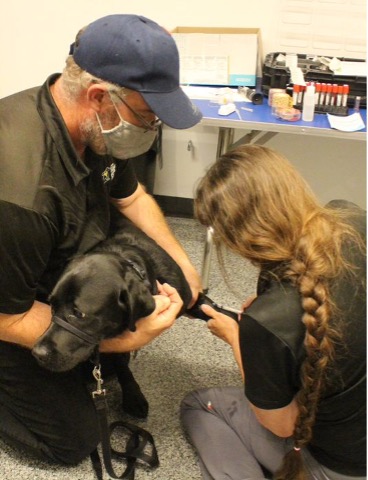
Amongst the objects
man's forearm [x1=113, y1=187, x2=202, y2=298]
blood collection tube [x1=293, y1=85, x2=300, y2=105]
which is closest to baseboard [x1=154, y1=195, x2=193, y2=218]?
blood collection tube [x1=293, y1=85, x2=300, y2=105]

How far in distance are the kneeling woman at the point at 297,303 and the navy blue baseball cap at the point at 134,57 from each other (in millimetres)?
262

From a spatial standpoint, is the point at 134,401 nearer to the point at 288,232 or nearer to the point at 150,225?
the point at 150,225

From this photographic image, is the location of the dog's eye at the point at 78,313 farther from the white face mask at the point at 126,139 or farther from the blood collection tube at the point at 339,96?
the blood collection tube at the point at 339,96

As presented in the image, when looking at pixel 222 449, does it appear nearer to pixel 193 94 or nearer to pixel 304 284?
pixel 304 284

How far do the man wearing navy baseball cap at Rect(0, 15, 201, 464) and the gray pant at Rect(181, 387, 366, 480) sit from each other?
345 millimetres

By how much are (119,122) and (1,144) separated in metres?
0.30

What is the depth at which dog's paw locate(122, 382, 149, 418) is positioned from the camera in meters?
1.75

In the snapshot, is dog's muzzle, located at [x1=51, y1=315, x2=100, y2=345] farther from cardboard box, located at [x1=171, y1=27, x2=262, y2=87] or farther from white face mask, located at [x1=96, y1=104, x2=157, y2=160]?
cardboard box, located at [x1=171, y1=27, x2=262, y2=87]

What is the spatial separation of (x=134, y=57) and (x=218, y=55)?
4.92 feet

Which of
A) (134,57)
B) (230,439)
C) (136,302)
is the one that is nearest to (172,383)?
(230,439)

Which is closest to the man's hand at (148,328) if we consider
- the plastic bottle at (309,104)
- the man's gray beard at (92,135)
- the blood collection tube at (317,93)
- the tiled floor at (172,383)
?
the tiled floor at (172,383)

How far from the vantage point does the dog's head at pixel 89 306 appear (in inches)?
49.8

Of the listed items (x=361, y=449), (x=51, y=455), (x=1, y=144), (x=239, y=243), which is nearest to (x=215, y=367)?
(x=51, y=455)

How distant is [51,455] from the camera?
5.08ft
